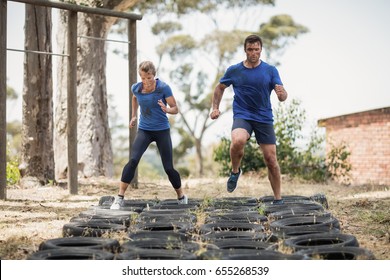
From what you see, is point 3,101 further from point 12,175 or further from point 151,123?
point 12,175

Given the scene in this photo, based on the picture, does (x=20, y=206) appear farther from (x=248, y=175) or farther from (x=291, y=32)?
(x=291, y=32)

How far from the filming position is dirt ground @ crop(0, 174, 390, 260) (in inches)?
196

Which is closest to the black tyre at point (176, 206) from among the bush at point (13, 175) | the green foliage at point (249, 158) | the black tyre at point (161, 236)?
the black tyre at point (161, 236)

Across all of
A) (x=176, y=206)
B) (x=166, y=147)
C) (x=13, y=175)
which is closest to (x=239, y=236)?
(x=176, y=206)

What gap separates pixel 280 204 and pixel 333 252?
7.62 feet

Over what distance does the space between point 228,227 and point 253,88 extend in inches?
64.6

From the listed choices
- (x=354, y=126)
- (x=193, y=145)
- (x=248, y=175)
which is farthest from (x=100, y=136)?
(x=193, y=145)

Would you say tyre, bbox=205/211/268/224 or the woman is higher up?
the woman

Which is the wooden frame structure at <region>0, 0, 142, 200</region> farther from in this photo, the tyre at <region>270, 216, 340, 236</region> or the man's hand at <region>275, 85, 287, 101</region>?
the tyre at <region>270, 216, 340, 236</region>

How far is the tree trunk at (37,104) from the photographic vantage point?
30.9 ft

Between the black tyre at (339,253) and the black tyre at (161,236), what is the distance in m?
0.91

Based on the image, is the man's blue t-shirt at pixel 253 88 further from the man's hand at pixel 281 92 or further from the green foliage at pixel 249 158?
the green foliage at pixel 249 158

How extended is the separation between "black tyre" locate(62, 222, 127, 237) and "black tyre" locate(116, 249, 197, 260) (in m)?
1.04

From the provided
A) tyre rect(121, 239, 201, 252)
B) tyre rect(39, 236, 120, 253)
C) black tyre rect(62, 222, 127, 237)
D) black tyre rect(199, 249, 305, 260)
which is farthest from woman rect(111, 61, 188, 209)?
black tyre rect(199, 249, 305, 260)
